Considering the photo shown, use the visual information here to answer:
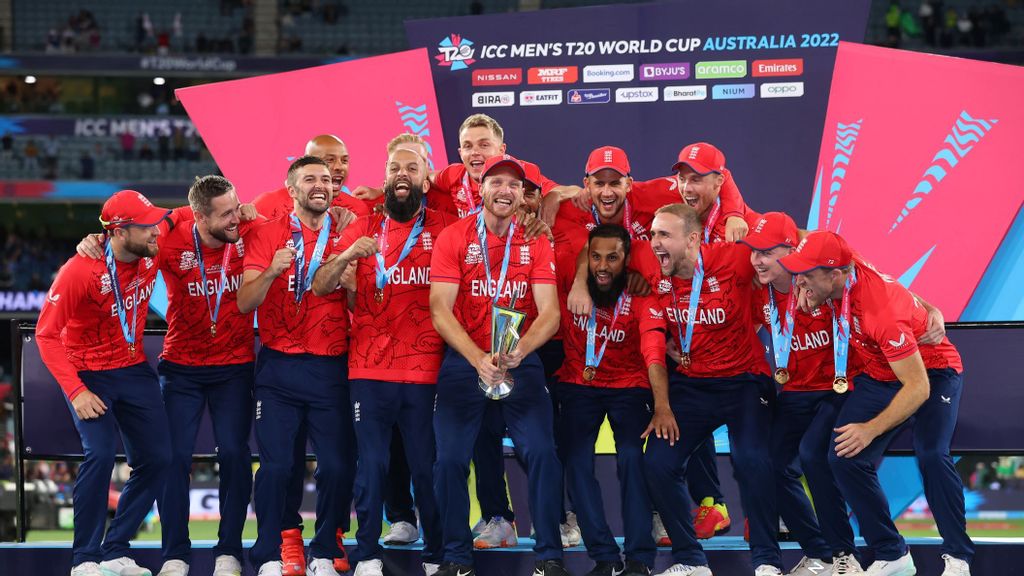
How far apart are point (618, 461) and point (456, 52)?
14.3ft

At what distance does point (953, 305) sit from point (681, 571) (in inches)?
156

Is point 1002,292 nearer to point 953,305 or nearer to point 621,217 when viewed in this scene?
point 953,305

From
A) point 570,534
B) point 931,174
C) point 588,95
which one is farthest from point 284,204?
point 931,174

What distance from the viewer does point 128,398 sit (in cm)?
579

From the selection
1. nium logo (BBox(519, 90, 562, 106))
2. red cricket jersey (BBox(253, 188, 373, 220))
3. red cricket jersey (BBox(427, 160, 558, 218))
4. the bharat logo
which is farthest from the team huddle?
the bharat logo

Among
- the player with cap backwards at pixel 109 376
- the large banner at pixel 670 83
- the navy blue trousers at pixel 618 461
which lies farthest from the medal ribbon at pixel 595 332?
the large banner at pixel 670 83

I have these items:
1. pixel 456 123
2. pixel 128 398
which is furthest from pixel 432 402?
pixel 456 123

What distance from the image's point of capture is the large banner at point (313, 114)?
9.02 m

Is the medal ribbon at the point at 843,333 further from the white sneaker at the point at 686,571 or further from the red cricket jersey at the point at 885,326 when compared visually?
the white sneaker at the point at 686,571

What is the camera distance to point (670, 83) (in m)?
8.53

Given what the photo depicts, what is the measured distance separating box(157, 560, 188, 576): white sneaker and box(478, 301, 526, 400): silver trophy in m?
1.89

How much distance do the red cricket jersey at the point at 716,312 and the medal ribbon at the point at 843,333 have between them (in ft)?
1.53

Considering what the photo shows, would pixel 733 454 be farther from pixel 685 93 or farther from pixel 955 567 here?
pixel 685 93

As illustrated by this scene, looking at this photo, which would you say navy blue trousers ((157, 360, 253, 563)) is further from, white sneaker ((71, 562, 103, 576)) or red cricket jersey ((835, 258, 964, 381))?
red cricket jersey ((835, 258, 964, 381))
